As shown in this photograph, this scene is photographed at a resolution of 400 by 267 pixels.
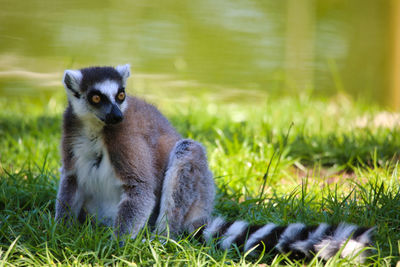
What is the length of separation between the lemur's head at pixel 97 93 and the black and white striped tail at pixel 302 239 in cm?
96

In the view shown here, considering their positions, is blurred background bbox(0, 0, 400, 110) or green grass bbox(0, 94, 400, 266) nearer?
green grass bbox(0, 94, 400, 266)

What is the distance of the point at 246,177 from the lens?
3.48 metres

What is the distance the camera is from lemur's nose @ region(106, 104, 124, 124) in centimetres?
253

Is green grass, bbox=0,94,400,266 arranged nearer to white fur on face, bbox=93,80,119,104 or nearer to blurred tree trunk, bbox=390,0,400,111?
white fur on face, bbox=93,80,119,104

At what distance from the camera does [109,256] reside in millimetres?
2320

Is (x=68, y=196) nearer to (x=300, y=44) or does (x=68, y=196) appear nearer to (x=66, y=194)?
(x=66, y=194)

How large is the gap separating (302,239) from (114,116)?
1260 millimetres

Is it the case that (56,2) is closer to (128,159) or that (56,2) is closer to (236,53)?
(236,53)

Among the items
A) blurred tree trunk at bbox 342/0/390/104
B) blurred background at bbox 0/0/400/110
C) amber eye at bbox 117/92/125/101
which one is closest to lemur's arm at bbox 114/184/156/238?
amber eye at bbox 117/92/125/101

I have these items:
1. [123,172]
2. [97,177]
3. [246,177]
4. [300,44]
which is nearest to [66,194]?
[97,177]

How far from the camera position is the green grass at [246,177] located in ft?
7.54

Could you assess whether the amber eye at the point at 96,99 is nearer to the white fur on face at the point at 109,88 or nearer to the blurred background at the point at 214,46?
the white fur on face at the point at 109,88

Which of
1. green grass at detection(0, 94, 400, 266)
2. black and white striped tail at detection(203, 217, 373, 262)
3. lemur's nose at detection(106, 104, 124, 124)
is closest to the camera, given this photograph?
black and white striped tail at detection(203, 217, 373, 262)

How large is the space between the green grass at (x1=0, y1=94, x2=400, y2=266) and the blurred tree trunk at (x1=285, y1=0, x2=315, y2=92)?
500mm
